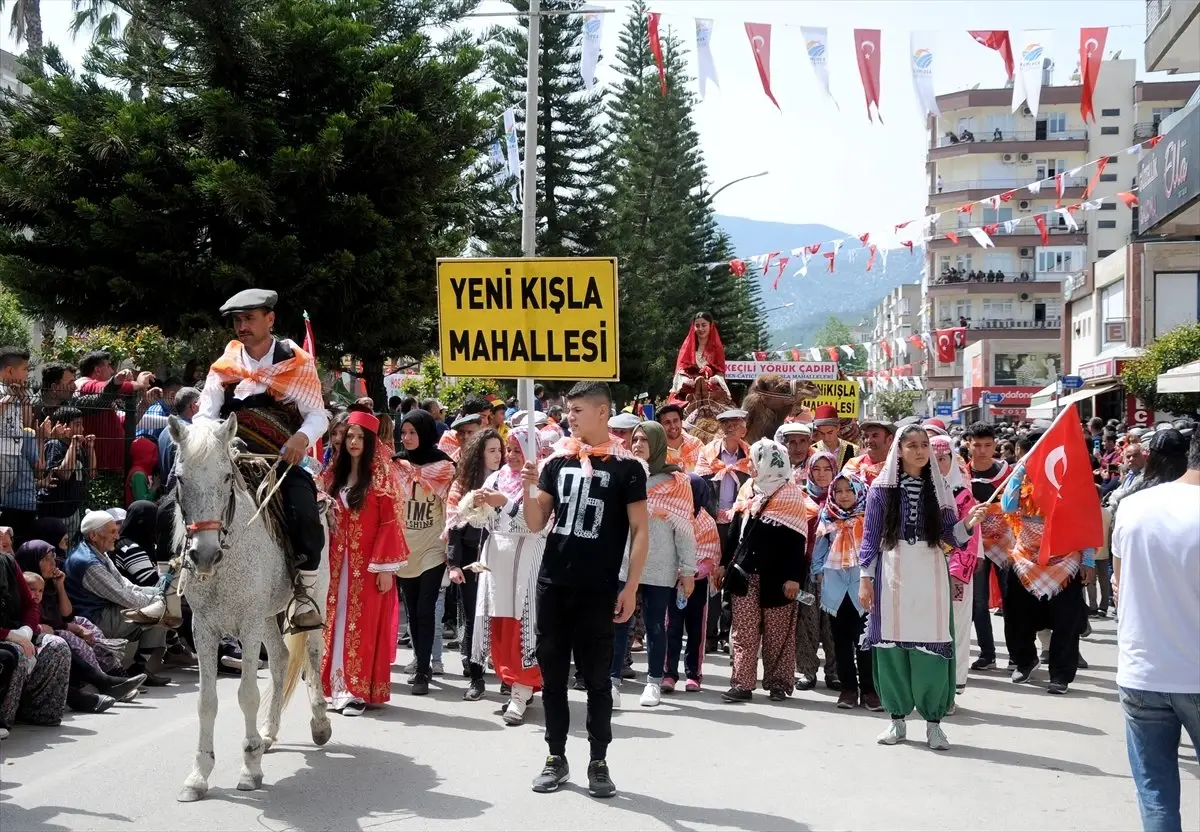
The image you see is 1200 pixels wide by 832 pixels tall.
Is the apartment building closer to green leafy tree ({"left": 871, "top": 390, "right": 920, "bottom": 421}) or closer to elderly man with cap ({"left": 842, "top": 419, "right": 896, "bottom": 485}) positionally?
green leafy tree ({"left": 871, "top": 390, "right": 920, "bottom": 421})

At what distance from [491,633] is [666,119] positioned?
41506 mm

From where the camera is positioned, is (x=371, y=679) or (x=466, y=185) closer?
(x=371, y=679)

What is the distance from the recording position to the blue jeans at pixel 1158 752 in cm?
506

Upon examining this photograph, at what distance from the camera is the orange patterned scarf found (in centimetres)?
752

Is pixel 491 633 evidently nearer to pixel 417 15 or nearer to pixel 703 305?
pixel 417 15

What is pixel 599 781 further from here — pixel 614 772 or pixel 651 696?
pixel 651 696

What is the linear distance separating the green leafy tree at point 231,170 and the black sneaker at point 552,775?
14.1 m

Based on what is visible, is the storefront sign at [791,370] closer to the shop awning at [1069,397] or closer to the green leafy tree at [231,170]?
the green leafy tree at [231,170]

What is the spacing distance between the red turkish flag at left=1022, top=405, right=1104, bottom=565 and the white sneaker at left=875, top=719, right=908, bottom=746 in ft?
7.22

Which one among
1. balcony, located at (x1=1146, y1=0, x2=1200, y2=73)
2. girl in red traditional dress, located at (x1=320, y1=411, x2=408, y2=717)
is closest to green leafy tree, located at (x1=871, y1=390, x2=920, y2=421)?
balcony, located at (x1=1146, y1=0, x2=1200, y2=73)

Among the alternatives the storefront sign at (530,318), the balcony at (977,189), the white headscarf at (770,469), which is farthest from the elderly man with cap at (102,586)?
the balcony at (977,189)

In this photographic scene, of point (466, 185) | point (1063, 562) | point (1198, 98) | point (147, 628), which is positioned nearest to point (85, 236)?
point (466, 185)

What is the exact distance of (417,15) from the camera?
2988 centimetres

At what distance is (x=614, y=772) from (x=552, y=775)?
0.63 m
